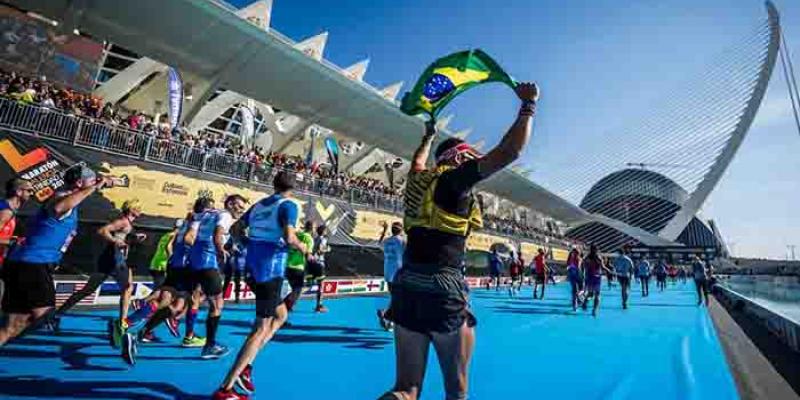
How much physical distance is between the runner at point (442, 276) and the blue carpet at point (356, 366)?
6.76ft

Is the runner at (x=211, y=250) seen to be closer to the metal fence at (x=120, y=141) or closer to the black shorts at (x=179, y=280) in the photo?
the black shorts at (x=179, y=280)

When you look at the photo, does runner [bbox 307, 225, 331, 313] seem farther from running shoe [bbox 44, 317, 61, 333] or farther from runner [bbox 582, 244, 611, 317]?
runner [bbox 582, 244, 611, 317]

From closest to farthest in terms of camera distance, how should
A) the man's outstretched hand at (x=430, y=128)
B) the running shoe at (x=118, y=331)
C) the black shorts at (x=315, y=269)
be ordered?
the man's outstretched hand at (x=430, y=128) < the running shoe at (x=118, y=331) < the black shorts at (x=315, y=269)

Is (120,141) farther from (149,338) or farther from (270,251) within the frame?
(270,251)

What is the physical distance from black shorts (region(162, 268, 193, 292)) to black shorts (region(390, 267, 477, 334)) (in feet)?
12.9

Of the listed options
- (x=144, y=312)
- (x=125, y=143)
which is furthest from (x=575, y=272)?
(x=125, y=143)

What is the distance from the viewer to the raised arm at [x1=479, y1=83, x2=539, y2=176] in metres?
1.65

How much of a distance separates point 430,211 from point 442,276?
30 cm

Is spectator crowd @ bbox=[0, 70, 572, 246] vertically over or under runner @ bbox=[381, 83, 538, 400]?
over

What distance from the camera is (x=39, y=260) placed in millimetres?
3039

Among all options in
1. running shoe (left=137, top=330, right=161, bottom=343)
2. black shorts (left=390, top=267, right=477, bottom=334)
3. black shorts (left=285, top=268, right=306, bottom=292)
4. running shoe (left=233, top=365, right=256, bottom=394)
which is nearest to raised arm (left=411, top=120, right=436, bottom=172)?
black shorts (left=390, top=267, right=477, bottom=334)

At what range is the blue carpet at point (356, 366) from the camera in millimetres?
3535

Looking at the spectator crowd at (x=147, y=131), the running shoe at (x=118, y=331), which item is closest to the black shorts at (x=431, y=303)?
the running shoe at (x=118, y=331)

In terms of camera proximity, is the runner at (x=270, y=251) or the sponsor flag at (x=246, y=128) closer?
the runner at (x=270, y=251)
